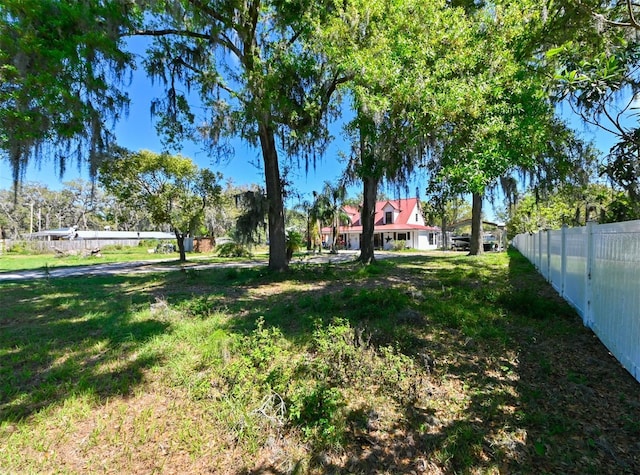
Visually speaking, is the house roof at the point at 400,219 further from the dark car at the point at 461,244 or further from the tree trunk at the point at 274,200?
the tree trunk at the point at 274,200

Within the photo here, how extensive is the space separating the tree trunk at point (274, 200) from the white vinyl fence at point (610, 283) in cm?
715

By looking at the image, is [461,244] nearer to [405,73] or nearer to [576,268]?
[576,268]

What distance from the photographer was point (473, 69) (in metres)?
6.70

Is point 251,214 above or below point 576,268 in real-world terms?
above

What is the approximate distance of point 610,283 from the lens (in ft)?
11.3

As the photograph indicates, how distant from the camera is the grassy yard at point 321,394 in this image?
220 cm

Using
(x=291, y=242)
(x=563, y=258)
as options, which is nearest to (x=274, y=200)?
(x=291, y=242)

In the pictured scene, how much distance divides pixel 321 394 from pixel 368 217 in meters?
10.1

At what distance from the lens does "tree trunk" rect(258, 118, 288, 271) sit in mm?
9734

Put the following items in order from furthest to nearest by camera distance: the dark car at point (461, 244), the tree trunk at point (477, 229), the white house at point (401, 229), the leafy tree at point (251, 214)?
the white house at point (401, 229) < the dark car at point (461, 244) < the tree trunk at point (477, 229) < the leafy tree at point (251, 214)

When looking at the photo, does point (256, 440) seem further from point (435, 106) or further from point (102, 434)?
point (435, 106)

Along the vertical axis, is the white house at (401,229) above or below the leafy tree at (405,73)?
below

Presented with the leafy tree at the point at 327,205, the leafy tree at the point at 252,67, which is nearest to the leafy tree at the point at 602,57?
the leafy tree at the point at 252,67

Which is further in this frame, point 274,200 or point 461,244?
point 461,244
